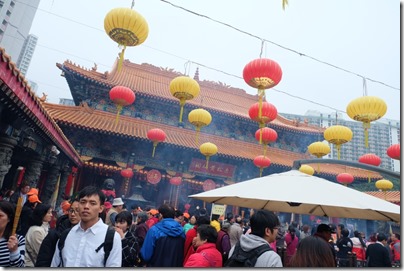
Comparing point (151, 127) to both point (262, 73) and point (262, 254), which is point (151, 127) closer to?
point (262, 73)

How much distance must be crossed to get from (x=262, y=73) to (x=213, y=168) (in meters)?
8.57

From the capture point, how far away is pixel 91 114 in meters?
12.5

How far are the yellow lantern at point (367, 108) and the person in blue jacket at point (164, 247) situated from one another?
5406 mm

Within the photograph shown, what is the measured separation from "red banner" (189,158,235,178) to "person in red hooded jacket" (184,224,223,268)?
10.4 m

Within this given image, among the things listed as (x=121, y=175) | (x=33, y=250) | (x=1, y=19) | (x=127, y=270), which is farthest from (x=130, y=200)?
(x=1, y=19)

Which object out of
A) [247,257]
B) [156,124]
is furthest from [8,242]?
[156,124]

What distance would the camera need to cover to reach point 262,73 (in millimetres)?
5480

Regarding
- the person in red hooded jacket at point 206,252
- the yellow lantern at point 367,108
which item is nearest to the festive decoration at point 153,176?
the yellow lantern at point 367,108

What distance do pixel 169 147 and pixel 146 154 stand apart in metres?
1.12

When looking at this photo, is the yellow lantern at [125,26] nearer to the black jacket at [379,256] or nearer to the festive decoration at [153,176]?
the black jacket at [379,256]

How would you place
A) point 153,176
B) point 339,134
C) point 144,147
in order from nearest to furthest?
point 339,134 < point 153,176 < point 144,147

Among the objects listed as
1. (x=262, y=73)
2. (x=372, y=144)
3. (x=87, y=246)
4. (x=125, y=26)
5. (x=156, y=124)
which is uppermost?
(x=372, y=144)

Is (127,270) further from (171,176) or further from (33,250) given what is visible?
(171,176)

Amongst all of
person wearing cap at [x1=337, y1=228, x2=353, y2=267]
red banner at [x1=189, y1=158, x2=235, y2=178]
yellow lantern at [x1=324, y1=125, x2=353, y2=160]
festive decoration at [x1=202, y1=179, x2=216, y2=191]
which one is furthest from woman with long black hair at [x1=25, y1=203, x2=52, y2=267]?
red banner at [x1=189, y1=158, x2=235, y2=178]
